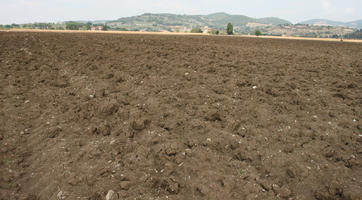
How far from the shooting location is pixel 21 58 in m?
12.3

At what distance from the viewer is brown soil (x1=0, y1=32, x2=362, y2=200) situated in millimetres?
3434

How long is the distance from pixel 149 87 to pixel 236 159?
15.6ft

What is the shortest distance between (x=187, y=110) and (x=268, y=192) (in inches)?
127

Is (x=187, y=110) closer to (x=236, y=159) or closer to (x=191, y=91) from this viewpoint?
(x=191, y=91)

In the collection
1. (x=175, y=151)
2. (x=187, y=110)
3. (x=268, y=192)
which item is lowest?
(x=268, y=192)

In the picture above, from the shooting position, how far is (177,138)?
475 cm

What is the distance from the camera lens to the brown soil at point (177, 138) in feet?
11.3

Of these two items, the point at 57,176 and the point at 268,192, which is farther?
the point at 57,176

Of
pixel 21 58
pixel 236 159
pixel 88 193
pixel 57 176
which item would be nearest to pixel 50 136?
pixel 57 176

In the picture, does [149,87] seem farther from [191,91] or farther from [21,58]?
[21,58]

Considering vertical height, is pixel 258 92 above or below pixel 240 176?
above

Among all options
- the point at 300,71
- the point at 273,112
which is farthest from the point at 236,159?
the point at 300,71

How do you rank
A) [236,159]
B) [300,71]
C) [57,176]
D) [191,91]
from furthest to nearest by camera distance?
[300,71] < [191,91] < [236,159] < [57,176]

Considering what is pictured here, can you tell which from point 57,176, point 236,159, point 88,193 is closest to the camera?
point 88,193
